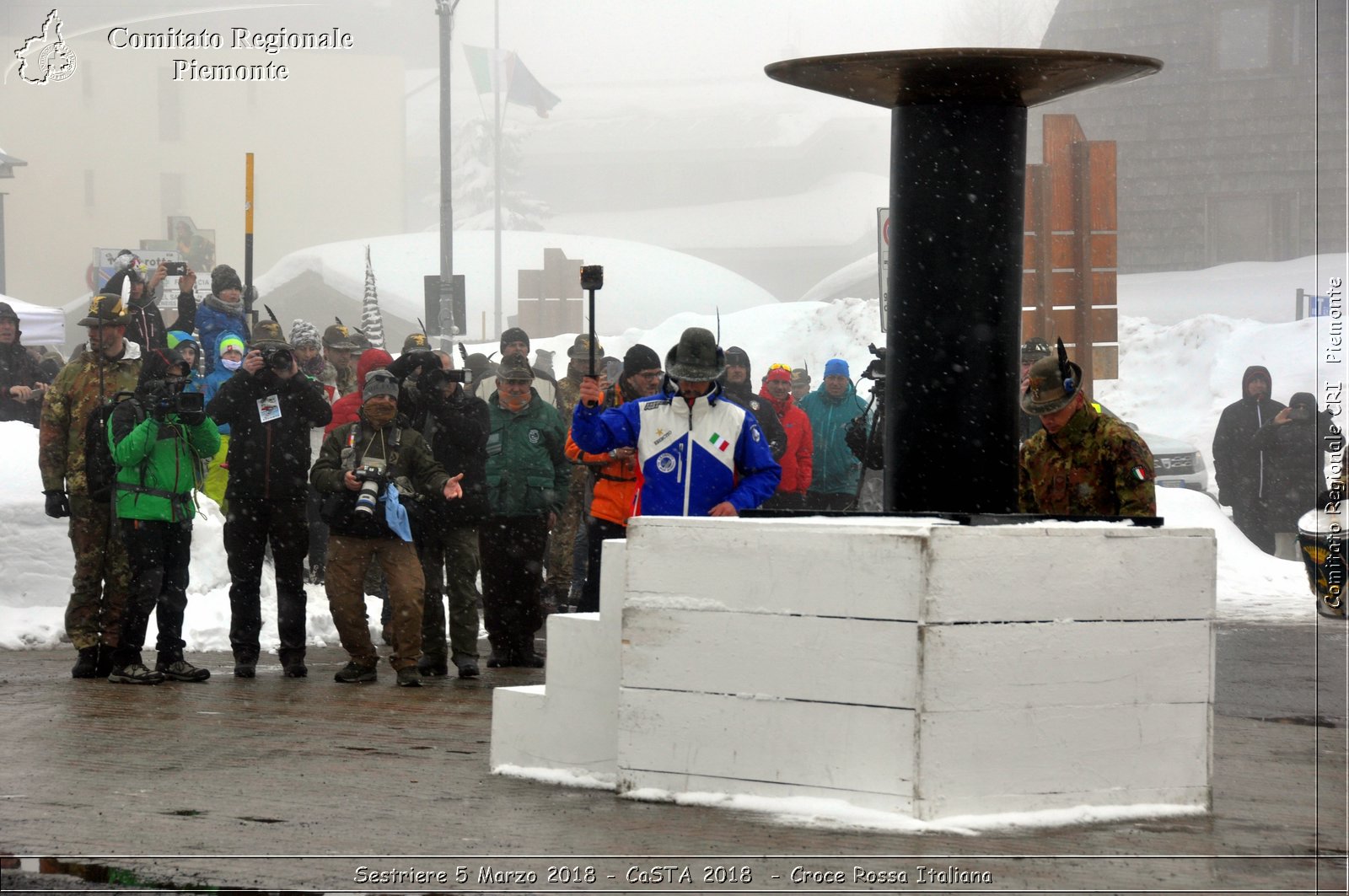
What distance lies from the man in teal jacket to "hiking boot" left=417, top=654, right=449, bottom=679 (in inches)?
178

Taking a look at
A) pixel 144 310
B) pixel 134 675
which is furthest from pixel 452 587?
pixel 144 310

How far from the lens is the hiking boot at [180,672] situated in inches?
386

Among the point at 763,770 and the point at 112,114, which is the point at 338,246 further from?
the point at 763,770

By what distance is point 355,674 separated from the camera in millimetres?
9844

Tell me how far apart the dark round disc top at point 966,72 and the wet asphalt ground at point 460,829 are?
9.39 ft

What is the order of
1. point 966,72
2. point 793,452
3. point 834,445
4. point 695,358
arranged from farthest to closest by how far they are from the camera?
point 834,445 < point 793,452 < point 695,358 < point 966,72

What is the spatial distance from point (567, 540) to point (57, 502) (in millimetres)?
4106

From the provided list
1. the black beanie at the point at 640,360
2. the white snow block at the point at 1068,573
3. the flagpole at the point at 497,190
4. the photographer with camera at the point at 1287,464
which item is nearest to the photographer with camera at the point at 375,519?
the black beanie at the point at 640,360

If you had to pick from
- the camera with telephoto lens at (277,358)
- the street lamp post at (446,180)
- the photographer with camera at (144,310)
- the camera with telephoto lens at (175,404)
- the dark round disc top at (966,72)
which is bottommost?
the camera with telephoto lens at (175,404)

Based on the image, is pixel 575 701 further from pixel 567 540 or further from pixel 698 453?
pixel 567 540

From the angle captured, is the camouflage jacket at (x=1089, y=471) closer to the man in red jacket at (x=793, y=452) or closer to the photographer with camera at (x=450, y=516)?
the photographer with camera at (x=450, y=516)

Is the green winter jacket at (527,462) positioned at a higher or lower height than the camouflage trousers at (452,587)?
higher

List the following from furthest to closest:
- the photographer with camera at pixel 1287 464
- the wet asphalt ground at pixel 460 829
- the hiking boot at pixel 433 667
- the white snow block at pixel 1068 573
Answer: the photographer with camera at pixel 1287 464 < the hiking boot at pixel 433 667 < the white snow block at pixel 1068 573 < the wet asphalt ground at pixel 460 829

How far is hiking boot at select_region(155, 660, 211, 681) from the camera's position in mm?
9805
